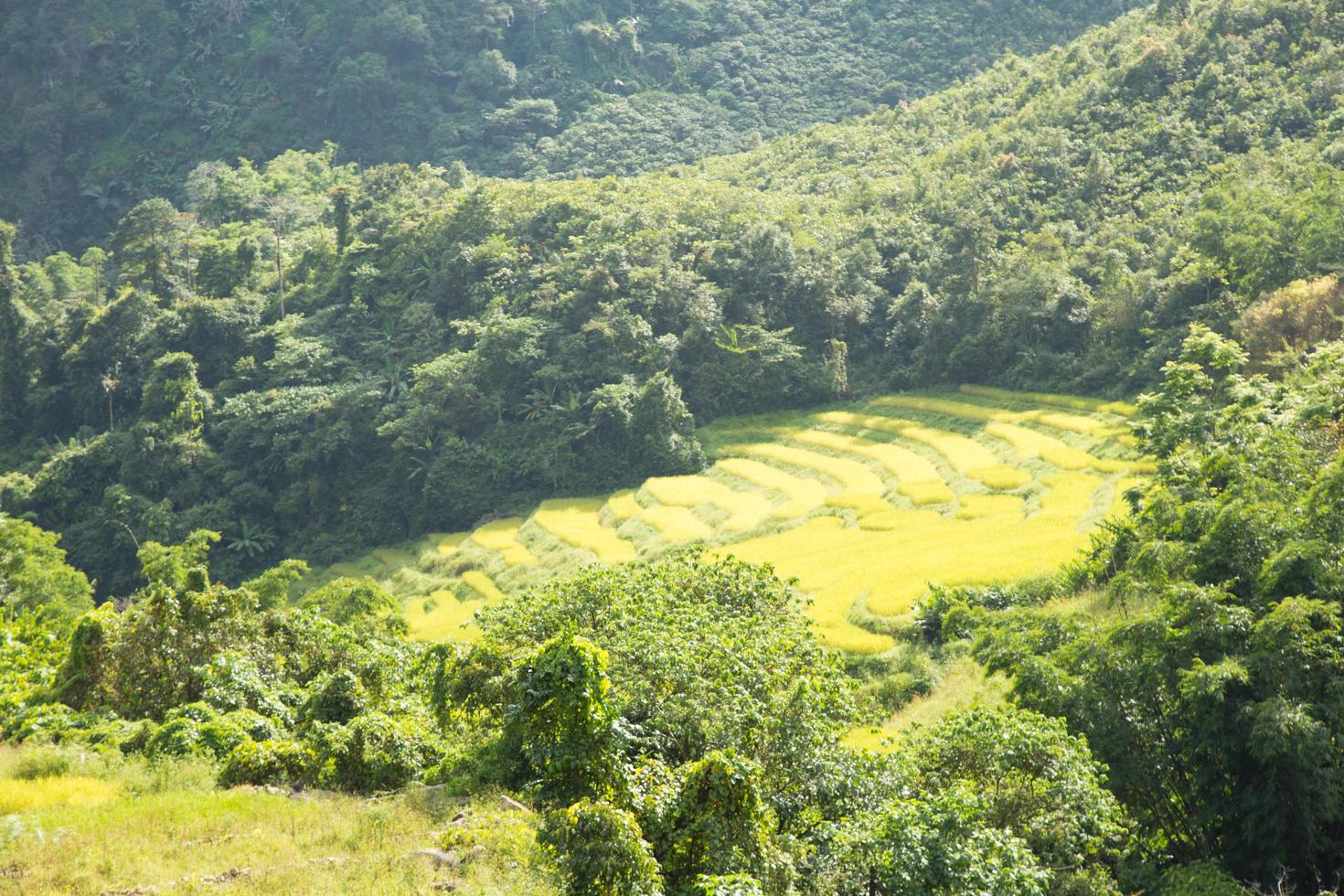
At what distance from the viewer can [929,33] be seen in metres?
68.9

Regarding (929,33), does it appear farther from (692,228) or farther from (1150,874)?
(1150,874)

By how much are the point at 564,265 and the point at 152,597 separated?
25.8 meters

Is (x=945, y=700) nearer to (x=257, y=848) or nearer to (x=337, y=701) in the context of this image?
(x=337, y=701)

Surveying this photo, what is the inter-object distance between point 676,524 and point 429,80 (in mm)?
50872

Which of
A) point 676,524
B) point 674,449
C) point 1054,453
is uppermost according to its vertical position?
point 674,449

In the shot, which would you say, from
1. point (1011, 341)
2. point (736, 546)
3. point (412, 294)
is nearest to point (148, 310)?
point (412, 294)

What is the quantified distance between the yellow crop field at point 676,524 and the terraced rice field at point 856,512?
70 mm

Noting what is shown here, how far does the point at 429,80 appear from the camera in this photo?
7131cm

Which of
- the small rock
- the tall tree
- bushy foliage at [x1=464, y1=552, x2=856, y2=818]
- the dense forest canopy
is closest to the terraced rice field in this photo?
bushy foliage at [x1=464, y1=552, x2=856, y2=818]

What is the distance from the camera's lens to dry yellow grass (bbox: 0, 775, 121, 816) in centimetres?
1157

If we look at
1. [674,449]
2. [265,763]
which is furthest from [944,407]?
[265,763]

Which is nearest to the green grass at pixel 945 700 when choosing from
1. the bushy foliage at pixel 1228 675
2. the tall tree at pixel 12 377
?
the bushy foliage at pixel 1228 675

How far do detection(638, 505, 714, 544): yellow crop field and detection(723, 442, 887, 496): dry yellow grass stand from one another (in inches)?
169

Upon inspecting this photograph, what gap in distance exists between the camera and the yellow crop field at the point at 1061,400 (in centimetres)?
3244
